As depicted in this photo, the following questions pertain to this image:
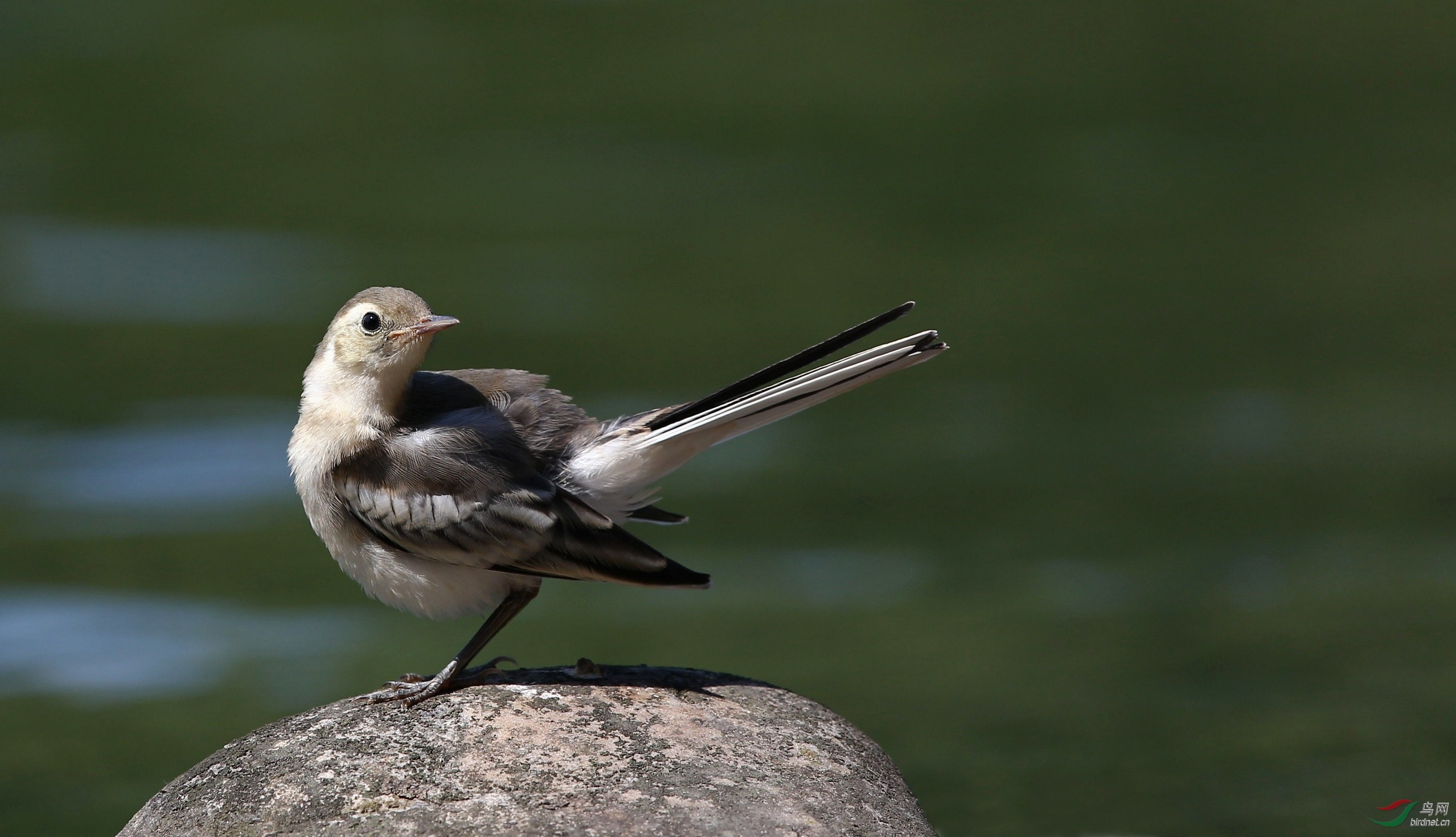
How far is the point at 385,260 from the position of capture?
80.3 ft

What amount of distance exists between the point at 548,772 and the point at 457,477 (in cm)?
155

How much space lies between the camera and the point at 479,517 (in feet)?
22.9

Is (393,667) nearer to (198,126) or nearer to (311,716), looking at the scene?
(311,716)

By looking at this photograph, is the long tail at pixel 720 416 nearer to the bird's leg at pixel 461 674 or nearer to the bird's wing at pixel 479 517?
the bird's wing at pixel 479 517

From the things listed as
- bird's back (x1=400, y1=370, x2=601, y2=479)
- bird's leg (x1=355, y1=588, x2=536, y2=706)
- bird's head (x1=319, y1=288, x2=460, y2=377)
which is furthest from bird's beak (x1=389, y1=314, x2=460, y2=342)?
bird's leg (x1=355, y1=588, x2=536, y2=706)

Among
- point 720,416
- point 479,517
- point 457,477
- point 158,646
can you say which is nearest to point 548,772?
point 479,517

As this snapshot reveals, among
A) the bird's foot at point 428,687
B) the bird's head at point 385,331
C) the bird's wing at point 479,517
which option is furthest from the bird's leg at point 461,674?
the bird's head at point 385,331

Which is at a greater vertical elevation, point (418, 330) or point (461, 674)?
point (418, 330)

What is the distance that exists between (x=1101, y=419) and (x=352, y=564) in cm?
1639

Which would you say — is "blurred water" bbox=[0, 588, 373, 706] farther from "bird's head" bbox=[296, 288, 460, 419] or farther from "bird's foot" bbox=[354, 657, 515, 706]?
"bird's head" bbox=[296, 288, 460, 419]

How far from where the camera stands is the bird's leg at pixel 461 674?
6.94 meters

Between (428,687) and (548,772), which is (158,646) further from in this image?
(548,772)

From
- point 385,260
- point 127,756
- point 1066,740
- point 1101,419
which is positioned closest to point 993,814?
point 1066,740

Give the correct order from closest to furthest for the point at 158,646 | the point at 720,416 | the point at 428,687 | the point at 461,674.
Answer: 1. the point at 720,416
2. the point at 428,687
3. the point at 461,674
4. the point at 158,646
